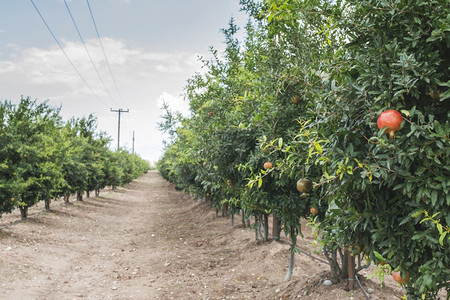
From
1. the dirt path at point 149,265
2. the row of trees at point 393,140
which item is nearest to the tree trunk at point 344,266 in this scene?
the dirt path at point 149,265

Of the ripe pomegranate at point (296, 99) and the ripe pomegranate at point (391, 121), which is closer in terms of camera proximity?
the ripe pomegranate at point (391, 121)

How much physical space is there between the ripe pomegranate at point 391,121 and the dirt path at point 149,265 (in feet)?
9.60

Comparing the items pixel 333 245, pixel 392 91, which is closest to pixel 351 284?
pixel 333 245

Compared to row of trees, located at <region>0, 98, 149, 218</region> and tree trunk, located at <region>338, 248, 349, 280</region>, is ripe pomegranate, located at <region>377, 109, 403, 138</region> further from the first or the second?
row of trees, located at <region>0, 98, 149, 218</region>

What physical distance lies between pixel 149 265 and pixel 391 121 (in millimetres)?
7017

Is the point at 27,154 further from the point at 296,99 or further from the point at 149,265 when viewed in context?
the point at 296,99

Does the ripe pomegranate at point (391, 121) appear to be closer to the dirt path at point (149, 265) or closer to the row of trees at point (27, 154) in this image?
the dirt path at point (149, 265)

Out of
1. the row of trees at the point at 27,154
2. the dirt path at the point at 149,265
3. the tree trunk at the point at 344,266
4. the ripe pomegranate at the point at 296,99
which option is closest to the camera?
the ripe pomegranate at the point at 296,99

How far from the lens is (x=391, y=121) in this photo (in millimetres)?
1842

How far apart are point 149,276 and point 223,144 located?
132 inches

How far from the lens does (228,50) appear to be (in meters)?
8.53

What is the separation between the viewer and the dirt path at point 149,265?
5656 mm

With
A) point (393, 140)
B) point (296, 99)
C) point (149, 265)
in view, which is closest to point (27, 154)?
point (149, 265)

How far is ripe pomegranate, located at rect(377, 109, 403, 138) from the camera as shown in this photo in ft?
6.04
